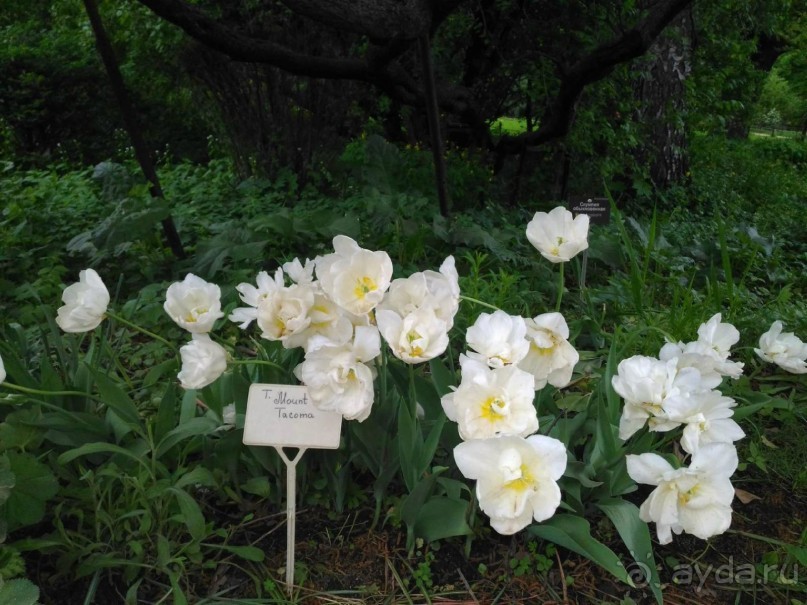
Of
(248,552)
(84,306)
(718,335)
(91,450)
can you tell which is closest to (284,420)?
(248,552)

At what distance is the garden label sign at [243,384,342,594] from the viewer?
147 centimetres

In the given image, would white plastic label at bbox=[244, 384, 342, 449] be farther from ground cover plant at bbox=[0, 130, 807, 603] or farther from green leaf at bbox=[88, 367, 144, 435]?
green leaf at bbox=[88, 367, 144, 435]

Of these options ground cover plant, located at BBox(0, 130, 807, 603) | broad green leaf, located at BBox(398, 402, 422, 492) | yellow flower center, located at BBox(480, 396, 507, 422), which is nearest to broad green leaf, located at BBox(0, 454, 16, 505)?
ground cover plant, located at BBox(0, 130, 807, 603)

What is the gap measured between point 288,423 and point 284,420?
0.04ft

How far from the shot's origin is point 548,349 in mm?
1480

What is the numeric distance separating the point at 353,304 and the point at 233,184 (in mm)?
4300

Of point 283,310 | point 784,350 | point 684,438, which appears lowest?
point 784,350

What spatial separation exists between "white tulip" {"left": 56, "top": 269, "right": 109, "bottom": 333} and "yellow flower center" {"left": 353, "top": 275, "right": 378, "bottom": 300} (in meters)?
0.59

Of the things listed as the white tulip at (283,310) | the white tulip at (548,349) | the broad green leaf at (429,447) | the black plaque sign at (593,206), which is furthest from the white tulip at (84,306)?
the black plaque sign at (593,206)

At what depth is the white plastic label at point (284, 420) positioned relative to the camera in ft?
4.82

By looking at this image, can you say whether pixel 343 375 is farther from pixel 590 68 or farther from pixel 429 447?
pixel 590 68

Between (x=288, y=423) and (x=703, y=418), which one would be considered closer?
(x=703, y=418)

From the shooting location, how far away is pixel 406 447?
1524mm

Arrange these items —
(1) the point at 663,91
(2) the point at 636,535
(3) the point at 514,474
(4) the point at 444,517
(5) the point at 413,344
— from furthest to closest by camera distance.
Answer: (1) the point at 663,91
(4) the point at 444,517
(2) the point at 636,535
(5) the point at 413,344
(3) the point at 514,474
